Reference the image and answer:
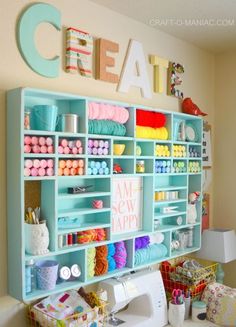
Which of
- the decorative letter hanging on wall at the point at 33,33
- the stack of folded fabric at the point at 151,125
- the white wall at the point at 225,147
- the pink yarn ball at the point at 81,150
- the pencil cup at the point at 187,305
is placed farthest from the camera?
the white wall at the point at 225,147

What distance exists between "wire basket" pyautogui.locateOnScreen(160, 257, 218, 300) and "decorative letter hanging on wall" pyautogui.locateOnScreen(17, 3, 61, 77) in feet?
4.73

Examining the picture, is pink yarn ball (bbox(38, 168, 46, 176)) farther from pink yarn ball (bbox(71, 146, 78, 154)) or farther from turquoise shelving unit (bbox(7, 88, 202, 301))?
pink yarn ball (bbox(71, 146, 78, 154))

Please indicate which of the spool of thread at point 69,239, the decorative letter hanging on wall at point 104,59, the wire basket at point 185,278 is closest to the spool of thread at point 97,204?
the spool of thread at point 69,239

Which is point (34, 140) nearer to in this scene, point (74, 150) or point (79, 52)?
point (74, 150)

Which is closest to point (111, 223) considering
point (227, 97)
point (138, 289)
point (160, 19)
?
point (138, 289)

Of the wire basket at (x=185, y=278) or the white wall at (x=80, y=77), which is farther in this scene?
the wire basket at (x=185, y=278)

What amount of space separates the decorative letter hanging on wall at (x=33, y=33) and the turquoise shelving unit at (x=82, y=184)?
15cm

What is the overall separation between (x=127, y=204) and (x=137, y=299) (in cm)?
57

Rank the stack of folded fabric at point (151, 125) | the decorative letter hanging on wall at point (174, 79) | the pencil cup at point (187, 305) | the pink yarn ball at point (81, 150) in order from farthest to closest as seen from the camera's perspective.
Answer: the decorative letter hanging on wall at point (174, 79)
the pencil cup at point (187, 305)
the stack of folded fabric at point (151, 125)
the pink yarn ball at point (81, 150)

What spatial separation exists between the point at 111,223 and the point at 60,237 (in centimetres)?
33

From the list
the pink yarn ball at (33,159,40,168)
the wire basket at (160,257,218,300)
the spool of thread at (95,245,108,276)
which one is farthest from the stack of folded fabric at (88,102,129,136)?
the wire basket at (160,257,218,300)

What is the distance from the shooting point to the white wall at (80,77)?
167 cm

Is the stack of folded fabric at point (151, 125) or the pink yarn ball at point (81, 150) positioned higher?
the stack of folded fabric at point (151, 125)

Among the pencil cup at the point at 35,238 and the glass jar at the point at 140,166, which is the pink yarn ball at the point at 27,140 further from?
the glass jar at the point at 140,166
